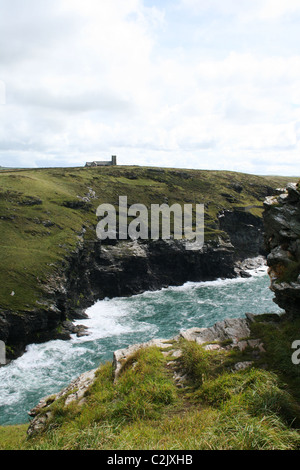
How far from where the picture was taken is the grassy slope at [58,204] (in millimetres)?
49809

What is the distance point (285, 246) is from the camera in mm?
20938

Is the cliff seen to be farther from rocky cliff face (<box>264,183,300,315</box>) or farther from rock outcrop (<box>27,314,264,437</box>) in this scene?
rocky cliff face (<box>264,183,300,315</box>)

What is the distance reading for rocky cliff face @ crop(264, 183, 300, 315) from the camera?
18484 millimetres

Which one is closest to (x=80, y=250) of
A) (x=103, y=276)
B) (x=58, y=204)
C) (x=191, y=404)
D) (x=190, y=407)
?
(x=103, y=276)

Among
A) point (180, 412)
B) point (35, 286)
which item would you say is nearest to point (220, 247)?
point (35, 286)

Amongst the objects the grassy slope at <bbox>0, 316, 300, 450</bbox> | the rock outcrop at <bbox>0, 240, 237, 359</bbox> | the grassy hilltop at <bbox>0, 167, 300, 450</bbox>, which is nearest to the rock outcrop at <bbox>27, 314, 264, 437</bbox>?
the grassy hilltop at <bbox>0, 167, 300, 450</bbox>

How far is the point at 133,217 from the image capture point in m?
92.1

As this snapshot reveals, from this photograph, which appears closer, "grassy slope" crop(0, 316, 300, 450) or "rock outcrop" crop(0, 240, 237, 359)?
"grassy slope" crop(0, 316, 300, 450)

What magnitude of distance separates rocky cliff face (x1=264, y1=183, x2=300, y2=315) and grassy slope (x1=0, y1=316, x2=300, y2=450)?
401cm

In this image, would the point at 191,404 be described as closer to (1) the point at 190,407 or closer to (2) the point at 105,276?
(1) the point at 190,407

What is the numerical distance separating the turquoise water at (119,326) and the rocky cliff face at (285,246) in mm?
27728

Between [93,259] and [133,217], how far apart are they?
26112 mm
